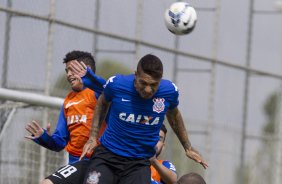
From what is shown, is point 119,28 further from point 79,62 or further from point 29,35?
point 79,62

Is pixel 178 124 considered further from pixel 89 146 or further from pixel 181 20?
pixel 181 20

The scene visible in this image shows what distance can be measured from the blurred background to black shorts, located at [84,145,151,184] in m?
2.12

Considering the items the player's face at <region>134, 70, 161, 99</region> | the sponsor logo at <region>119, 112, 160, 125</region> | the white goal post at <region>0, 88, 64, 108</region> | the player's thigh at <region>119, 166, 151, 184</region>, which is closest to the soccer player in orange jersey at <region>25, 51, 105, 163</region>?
the sponsor logo at <region>119, 112, 160, 125</region>

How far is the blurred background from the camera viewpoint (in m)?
12.4

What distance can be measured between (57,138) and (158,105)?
109 centimetres

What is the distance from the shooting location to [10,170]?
12.3m

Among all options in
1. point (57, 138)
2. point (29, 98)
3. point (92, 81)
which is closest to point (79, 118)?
point (57, 138)

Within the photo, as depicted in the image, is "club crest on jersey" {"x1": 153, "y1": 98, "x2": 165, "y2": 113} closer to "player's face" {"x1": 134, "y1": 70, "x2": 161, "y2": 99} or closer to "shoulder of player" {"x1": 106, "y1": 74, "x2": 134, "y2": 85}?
"player's face" {"x1": 134, "y1": 70, "x2": 161, "y2": 99}

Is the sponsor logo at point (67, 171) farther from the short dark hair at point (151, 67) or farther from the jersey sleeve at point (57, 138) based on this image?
the short dark hair at point (151, 67)

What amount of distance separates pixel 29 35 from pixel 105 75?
2000 mm

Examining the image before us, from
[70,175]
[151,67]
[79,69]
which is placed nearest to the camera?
[151,67]

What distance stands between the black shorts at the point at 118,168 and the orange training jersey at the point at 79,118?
630 millimetres

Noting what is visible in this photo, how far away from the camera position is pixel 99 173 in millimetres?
9203

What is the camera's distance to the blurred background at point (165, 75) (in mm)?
12359
